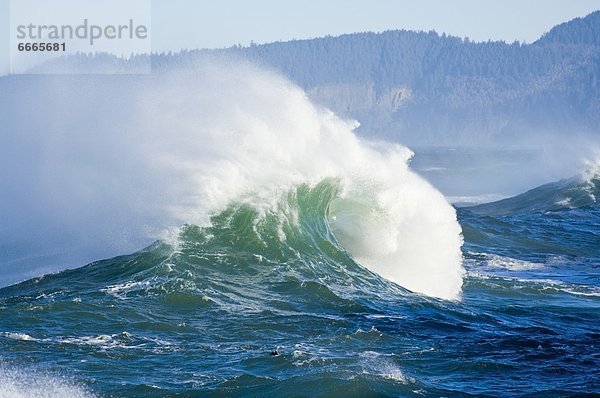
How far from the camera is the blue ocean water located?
14.8 metres

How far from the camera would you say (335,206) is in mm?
27453

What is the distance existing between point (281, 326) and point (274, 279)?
3654mm

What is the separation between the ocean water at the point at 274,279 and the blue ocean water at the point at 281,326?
0.05 metres

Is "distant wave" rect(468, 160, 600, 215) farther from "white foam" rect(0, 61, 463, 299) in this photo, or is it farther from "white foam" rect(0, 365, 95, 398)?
"white foam" rect(0, 365, 95, 398)

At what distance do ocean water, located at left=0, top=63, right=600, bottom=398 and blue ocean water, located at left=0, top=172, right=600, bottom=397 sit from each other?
0.05 m

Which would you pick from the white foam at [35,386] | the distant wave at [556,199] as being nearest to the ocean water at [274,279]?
the white foam at [35,386]

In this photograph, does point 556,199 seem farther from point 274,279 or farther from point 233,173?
point 274,279

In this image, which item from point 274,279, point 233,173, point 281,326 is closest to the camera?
point 281,326

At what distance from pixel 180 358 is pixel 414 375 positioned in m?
3.57

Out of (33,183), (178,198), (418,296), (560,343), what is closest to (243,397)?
(560,343)

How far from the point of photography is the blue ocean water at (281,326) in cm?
1475

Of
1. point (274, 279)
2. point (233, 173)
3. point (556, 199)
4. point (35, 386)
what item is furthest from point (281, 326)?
point (556, 199)

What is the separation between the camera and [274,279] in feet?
70.1

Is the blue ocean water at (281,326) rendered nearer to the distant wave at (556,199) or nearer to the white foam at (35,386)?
the white foam at (35,386)
